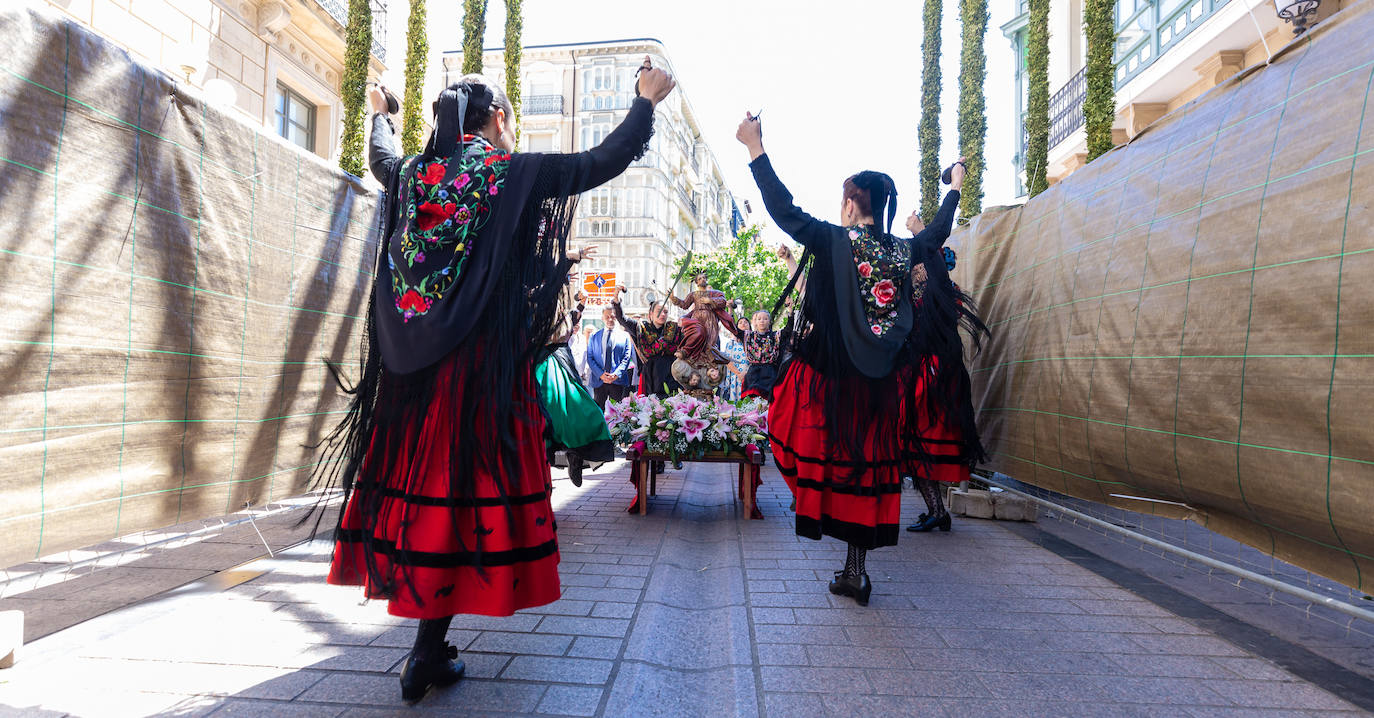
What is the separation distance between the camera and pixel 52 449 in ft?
7.68

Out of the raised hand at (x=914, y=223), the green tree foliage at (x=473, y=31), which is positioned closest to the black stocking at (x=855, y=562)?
the raised hand at (x=914, y=223)

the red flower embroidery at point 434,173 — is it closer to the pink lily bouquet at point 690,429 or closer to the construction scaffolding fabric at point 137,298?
the construction scaffolding fabric at point 137,298

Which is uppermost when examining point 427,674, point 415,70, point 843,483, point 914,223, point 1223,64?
point 1223,64

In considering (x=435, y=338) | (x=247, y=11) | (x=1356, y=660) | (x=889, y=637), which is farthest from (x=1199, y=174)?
(x=247, y=11)

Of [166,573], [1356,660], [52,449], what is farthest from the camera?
[166,573]

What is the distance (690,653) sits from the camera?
8.55ft

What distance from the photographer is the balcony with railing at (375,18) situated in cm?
1226

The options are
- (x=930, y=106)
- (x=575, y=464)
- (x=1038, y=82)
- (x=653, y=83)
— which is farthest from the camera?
(x=930, y=106)

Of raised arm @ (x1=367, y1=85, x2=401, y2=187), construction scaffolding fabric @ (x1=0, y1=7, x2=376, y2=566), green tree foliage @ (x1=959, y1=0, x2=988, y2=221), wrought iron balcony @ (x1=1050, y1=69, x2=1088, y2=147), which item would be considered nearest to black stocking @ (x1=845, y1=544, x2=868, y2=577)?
raised arm @ (x1=367, y1=85, x2=401, y2=187)

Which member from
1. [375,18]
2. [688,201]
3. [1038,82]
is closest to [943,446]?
[1038,82]

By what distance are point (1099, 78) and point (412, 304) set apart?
9309 millimetres

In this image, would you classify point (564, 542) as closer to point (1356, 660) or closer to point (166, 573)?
point (166, 573)

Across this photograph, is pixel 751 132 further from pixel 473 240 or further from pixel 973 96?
pixel 973 96

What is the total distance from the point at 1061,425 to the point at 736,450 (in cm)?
246
